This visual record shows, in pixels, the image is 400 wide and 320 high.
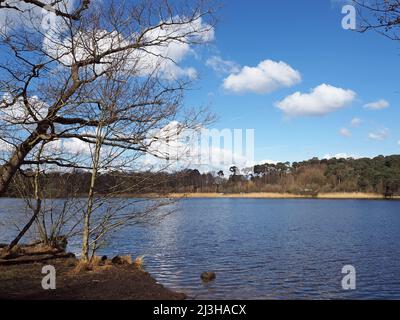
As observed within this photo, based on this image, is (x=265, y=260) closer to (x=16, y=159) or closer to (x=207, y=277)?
(x=207, y=277)

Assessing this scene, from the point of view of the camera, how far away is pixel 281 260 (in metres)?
21.8

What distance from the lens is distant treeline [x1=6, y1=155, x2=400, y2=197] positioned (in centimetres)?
1341

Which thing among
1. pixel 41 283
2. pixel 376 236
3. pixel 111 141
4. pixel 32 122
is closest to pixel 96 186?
pixel 111 141

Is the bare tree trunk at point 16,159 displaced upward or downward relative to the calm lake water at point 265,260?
upward

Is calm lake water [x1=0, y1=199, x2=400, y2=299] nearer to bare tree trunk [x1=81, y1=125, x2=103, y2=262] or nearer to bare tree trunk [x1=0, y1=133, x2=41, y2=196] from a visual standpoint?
bare tree trunk [x1=81, y1=125, x2=103, y2=262]

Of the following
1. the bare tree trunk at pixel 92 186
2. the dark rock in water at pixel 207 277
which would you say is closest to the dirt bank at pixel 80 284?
the bare tree trunk at pixel 92 186

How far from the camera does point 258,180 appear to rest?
167 metres

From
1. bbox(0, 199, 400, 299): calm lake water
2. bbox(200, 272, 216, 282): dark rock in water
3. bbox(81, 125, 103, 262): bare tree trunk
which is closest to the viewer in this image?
bbox(81, 125, 103, 262): bare tree trunk

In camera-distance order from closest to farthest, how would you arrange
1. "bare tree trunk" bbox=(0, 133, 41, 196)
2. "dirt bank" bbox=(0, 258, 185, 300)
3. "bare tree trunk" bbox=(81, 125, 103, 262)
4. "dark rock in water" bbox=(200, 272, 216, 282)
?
"dirt bank" bbox=(0, 258, 185, 300)
"bare tree trunk" bbox=(0, 133, 41, 196)
"bare tree trunk" bbox=(81, 125, 103, 262)
"dark rock in water" bbox=(200, 272, 216, 282)

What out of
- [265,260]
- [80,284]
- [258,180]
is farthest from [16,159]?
[258,180]

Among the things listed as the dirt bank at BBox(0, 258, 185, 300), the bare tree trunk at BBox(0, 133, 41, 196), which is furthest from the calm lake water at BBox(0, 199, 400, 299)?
the bare tree trunk at BBox(0, 133, 41, 196)

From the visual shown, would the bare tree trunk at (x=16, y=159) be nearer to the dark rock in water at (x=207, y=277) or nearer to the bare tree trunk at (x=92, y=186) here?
the bare tree trunk at (x=92, y=186)

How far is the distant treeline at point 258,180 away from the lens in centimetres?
1341
